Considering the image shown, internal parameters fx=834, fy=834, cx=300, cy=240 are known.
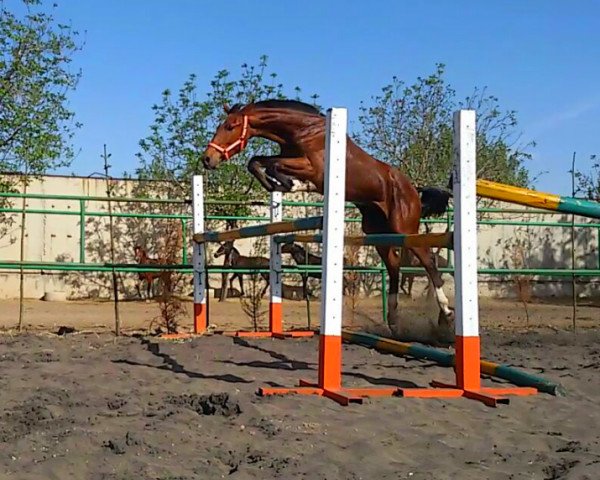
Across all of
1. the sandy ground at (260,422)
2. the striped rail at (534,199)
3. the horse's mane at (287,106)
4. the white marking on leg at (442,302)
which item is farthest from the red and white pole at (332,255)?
the white marking on leg at (442,302)

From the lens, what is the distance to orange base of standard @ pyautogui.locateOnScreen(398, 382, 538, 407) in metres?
4.33

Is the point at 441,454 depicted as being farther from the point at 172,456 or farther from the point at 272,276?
the point at 272,276

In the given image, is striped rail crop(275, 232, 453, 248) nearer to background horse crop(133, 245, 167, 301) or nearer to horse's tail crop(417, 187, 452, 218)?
horse's tail crop(417, 187, 452, 218)

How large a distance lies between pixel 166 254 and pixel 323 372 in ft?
14.7

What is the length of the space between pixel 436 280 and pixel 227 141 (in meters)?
2.23

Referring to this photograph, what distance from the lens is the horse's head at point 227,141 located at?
603 centimetres

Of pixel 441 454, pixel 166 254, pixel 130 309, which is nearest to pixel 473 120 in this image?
pixel 441 454

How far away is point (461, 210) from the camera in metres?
4.51

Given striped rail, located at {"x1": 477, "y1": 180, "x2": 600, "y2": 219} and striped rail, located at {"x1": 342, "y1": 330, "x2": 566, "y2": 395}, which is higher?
striped rail, located at {"x1": 477, "y1": 180, "x2": 600, "y2": 219}

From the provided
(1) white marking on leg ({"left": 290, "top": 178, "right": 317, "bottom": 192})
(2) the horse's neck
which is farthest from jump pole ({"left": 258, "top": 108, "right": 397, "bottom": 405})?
(2) the horse's neck

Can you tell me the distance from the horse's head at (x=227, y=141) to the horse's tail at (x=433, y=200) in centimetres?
203

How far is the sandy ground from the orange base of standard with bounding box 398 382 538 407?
Result: 7cm

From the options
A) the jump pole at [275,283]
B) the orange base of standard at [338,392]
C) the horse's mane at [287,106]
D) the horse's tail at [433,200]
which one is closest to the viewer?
the orange base of standard at [338,392]

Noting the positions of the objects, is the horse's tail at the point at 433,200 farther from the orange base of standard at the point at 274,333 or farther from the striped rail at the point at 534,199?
the striped rail at the point at 534,199
